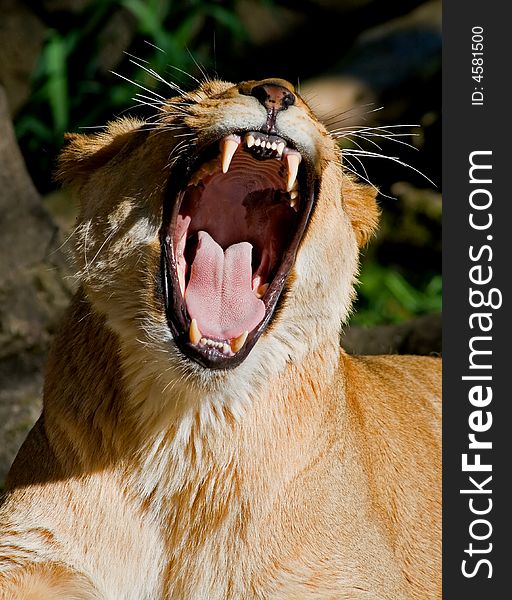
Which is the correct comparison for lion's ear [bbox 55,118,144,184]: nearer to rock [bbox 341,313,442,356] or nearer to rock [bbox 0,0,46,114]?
rock [bbox 341,313,442,356]

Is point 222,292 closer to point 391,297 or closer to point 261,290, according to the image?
point 261,290

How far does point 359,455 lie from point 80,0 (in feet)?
16.4

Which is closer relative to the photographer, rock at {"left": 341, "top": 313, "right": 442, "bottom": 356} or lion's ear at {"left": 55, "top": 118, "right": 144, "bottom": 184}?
lion's ear at {"left": 55, "top": 118, "right": 144, "bottom": 184}

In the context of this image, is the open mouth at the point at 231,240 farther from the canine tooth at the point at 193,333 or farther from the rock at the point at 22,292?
the rock at the point at 22,292

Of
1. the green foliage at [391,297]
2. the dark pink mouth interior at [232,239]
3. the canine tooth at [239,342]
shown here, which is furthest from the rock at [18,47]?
the canine tooth at [239,342]

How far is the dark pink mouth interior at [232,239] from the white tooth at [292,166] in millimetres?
167

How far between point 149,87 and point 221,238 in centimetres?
416

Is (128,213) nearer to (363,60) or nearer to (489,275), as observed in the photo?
(489,275)

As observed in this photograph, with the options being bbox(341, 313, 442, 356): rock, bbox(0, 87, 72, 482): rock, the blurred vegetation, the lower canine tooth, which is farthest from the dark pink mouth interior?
the blurred vegetation

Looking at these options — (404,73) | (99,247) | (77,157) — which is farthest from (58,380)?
(404,73)

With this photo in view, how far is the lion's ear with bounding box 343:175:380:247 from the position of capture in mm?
3266

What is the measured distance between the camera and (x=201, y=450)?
9.40 feet

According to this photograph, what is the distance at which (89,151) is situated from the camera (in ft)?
10.6

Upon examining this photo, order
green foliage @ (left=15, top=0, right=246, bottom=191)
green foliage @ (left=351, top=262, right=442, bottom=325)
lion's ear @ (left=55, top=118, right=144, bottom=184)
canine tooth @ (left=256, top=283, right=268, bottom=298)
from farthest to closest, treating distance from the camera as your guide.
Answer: green foliage @ (left=15, top=0, right=246, bottom=191)
green foliage @ (left=351, top=262, right=442, bottom=325)
lion's ear @ (left=55, top=118, right=144, bottom=184)
canine tooth @ (left=256, top=283, right=268, bottom=298)
